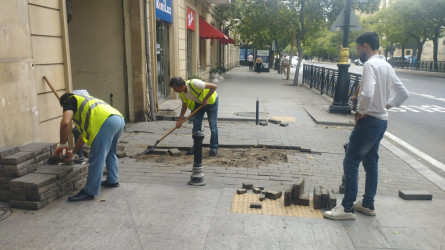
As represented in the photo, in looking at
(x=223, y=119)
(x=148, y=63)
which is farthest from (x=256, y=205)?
(x=148, y=63)

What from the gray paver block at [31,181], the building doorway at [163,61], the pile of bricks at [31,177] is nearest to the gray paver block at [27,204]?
the pile of bricks at [31,177]

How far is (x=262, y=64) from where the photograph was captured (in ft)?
108

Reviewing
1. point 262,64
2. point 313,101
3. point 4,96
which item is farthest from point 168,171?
point 262,64

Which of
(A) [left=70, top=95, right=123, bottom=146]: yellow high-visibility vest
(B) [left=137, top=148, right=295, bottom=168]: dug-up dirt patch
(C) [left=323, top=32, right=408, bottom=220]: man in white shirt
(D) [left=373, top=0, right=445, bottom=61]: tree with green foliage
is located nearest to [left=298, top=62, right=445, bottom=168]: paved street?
(B) [left=137, top=148, right=295, bottom=168]: dug-up dirt patch

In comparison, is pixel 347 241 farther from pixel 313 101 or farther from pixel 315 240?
pixel 313 101

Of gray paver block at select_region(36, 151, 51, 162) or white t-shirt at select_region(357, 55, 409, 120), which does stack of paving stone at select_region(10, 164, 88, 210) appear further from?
white t-shirt at select_region(357, 55, 409, 120)

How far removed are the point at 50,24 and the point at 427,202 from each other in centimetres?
582

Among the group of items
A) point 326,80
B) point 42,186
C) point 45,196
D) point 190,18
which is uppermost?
point 190,18

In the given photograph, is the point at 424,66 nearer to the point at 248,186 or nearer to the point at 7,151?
the point at 248,186

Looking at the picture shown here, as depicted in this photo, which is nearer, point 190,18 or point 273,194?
point 273,194

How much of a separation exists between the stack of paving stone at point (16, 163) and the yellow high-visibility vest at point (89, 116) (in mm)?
676

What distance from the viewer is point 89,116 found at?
13.5ft

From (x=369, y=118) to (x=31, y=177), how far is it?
366cm

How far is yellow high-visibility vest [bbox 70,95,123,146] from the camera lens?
13.5 ft
